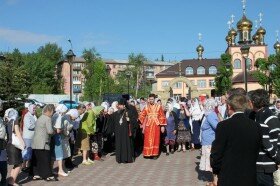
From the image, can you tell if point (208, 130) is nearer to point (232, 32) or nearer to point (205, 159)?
point (205, 159)

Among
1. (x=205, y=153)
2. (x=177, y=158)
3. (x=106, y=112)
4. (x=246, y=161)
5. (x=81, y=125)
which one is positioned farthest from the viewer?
(x=106, y=112)

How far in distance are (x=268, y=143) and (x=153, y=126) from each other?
9002mm

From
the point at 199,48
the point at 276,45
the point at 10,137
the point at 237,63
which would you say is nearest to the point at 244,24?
the point at 237,63

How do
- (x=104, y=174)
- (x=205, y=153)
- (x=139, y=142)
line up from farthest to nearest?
(x=139, y=142) < (x=104, y=174) < (x=205, y=153)

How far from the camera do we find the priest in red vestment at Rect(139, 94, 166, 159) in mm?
14055

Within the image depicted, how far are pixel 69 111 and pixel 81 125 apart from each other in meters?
1.17

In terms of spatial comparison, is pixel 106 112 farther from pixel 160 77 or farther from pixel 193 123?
pixel 160 77

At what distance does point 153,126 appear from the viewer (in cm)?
1416

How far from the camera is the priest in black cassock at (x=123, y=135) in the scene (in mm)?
13156

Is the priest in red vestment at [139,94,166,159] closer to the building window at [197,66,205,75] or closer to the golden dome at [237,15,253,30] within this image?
the golden dome at [237,15,253,30]

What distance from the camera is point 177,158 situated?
45.5 feet

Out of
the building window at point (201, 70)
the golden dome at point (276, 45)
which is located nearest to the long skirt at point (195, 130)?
the golden dome at point (276, 45)

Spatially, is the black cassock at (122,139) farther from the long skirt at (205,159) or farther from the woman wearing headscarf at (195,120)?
the long skirt at (205,159)

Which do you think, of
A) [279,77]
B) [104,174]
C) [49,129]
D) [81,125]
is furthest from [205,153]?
[279,77]
